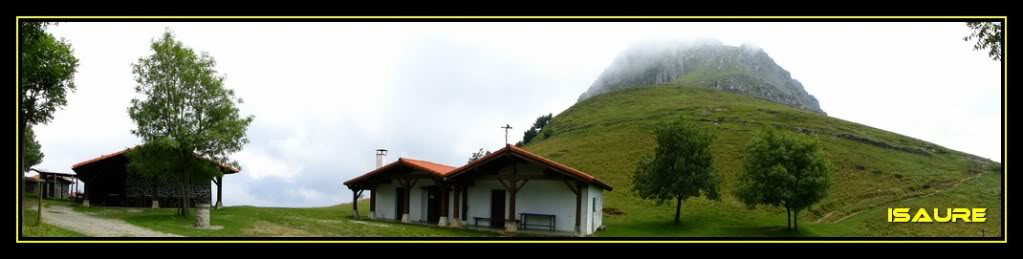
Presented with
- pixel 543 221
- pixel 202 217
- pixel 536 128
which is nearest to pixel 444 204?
pixel 543 221

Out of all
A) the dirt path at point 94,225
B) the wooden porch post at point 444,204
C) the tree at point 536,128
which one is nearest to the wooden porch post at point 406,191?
the wooden porch post at point 444,204

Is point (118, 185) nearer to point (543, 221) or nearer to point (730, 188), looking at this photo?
point (543, 221)

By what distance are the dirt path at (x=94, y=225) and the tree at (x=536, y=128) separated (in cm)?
6559

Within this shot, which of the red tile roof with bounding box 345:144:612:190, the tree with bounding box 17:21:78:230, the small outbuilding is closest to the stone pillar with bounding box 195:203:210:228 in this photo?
the tree with bounding box 17:21:78:230

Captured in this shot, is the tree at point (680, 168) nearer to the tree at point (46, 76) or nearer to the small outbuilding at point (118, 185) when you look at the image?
the small outbuilding at point (118, 185)

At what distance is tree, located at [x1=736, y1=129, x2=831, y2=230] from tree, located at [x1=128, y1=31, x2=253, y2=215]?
79.3 feet

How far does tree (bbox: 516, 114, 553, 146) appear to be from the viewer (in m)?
89.8

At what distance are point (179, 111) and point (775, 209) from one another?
34241 mm

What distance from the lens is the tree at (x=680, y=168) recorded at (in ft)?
116

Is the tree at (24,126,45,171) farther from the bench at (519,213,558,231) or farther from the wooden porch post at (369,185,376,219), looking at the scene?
the bench at (519,213,558,231)

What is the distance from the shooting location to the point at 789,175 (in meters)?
31.9
